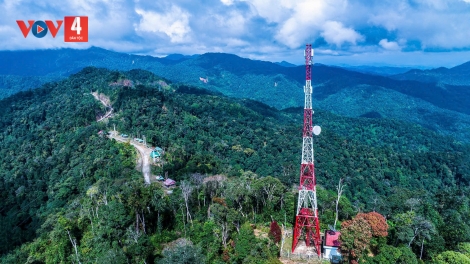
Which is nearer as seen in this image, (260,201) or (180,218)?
(180,218)

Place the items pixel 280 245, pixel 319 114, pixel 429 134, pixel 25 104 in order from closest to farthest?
pixel 280 245
pixel 25 104
pixel 429 134
pixel 319 114

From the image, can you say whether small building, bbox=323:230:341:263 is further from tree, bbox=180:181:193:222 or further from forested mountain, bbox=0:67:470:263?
tree, bbox=180:181:193:222

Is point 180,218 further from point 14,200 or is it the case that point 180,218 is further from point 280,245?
point 14,200

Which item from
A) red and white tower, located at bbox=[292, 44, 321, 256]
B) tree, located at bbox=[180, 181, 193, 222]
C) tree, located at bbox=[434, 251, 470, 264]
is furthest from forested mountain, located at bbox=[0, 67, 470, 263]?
red and white tower, located at bbox=[292, 44, 321, 256]

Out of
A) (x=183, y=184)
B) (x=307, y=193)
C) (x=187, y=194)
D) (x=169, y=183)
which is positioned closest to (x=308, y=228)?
(x=307, y=193)

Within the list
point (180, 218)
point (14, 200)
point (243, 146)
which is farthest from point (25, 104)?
point (180, 218)

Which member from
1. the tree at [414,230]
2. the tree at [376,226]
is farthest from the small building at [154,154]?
the tree at [414,230]
